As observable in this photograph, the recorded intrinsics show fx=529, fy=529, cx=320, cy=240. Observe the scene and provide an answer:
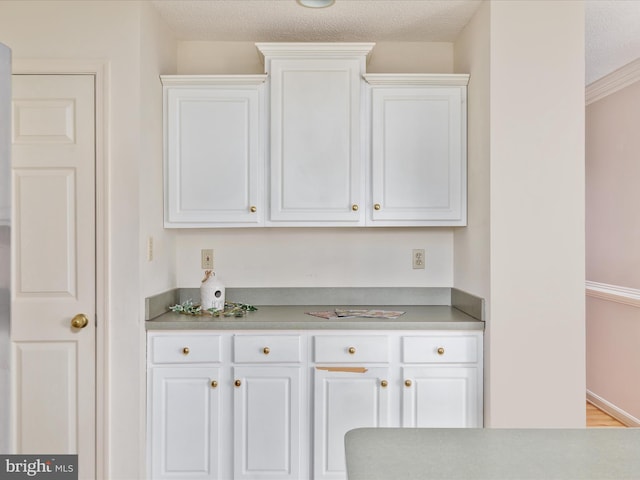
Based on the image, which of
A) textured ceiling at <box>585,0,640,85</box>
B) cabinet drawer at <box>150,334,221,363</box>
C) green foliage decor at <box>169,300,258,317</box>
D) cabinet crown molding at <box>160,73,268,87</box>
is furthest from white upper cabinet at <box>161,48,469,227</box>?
textured ceiling at <box>585,0,640,85</box>

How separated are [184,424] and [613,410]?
3021 mm

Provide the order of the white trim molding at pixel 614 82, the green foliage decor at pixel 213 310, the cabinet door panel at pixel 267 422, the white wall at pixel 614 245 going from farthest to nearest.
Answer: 1. the white wall at pixel 614 245
2. the white trim molding at pixel 614 82
3. the green foliage decor at pixel 213 310
4. the cabinet door panel at pixel 267 422

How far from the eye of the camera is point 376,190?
2.71m

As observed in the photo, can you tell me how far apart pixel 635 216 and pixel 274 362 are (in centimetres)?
263

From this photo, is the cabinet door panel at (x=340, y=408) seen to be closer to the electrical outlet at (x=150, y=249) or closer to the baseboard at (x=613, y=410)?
the electrical outlet at (x=150, y=249)

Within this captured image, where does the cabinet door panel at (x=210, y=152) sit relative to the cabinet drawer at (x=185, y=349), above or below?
above

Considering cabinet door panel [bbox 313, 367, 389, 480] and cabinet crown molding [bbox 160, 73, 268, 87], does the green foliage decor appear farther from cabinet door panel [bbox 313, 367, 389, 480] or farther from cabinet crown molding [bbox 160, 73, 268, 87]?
cabinet crown molding [bbox 160, 73, 268, 87]

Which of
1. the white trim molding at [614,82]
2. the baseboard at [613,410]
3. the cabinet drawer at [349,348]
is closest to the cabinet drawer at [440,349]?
the cabinet drawer at [349,348]

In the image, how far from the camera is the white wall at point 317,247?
3.03 meters

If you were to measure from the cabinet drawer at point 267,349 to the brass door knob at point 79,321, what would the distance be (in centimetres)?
66

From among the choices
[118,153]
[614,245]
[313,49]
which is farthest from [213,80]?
[614,245]

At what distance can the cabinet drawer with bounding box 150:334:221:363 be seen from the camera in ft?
8.02

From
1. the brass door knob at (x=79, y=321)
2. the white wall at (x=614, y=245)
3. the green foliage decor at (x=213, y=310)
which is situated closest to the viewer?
the brass door knob at (x=79, y=321)

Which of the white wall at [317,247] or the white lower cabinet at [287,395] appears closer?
the white lower cabinet at [287,395]
